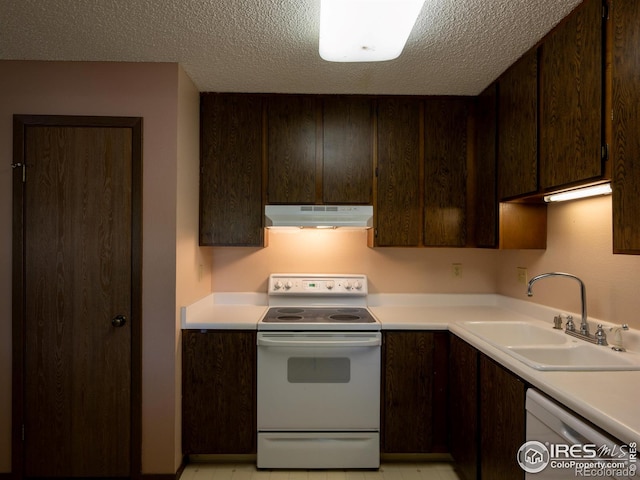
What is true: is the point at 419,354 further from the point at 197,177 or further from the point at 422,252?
the point at 197,177

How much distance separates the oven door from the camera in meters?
2.02

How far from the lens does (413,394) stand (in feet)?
6.73

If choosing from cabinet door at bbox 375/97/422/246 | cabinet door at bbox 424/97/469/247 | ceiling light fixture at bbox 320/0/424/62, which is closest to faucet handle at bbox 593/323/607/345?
cabinet door at bbox 424/97/469/247

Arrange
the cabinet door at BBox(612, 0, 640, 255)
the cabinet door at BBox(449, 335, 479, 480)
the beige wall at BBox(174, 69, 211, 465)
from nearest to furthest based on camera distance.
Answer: the cabinet door at BBox(612, 0, 640, 255) < the cabinet door at BBox(449, 335, 479, 480) < the beige wall at BBox(174, 69, 211, 465)

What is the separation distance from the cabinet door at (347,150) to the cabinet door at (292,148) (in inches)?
3.7

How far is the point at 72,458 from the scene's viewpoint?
1.89 meters

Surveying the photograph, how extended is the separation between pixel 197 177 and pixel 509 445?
2.18 m

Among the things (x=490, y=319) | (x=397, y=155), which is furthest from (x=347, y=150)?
Result: (x=490, y=319)

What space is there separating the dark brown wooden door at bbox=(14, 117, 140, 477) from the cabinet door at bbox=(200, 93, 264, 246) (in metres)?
0.56

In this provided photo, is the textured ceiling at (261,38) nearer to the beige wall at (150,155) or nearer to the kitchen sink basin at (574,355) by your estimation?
the beige wall at (150,155)

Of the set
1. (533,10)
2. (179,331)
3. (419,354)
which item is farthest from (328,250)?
(533,10)

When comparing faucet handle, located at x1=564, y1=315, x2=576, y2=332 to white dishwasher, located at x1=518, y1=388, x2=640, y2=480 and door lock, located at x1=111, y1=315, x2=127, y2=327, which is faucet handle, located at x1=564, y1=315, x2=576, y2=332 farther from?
door lock, located at x1=111, y1=315, x2=127, y2=327

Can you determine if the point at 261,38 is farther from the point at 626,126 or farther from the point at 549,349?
the point at 549,349

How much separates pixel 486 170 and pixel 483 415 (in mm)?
1428
